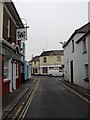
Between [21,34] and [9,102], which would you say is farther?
[21,34]

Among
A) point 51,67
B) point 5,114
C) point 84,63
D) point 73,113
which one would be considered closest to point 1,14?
point 5,114

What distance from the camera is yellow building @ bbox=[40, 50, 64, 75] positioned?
5688 cm

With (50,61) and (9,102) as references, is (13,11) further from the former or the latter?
(50,61)

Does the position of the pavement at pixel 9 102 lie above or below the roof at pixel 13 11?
below

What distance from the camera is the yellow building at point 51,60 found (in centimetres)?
5688

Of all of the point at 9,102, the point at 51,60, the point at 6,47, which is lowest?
the point at 9,102

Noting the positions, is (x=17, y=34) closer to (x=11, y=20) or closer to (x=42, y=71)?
(x=11, y=20)

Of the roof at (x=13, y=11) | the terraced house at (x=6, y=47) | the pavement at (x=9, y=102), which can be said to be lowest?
the pavement at (x=9, y=102)

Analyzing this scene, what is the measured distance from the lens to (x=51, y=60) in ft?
188

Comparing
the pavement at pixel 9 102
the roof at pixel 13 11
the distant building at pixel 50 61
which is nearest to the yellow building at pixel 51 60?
the distant building at pixel 50 61

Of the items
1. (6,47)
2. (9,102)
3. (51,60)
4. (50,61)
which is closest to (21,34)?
(6,47)

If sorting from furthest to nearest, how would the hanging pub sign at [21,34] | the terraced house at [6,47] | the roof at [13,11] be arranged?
the hanging pub sign at [21,34] < the roof at [13,11] < the terraced house at [6,47]

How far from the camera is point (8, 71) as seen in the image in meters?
14.7

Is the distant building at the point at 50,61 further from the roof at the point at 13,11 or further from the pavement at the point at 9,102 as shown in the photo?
the pavement at the point at 9,102
